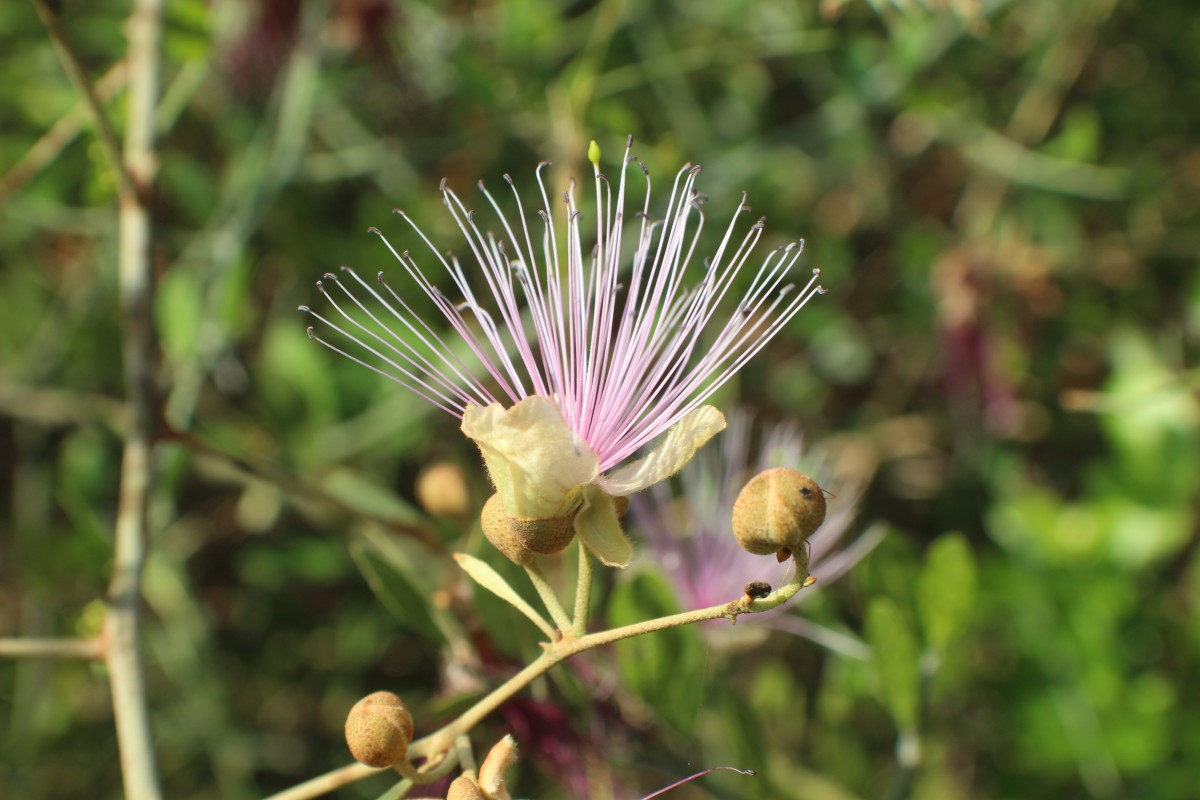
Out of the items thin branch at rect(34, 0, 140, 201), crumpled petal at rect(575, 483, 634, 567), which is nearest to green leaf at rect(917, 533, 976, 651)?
crumpled petal at rect(575, 483, 634, 567)

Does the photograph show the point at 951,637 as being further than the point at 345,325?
No

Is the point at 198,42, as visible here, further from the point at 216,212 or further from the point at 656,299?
the point at 656,299

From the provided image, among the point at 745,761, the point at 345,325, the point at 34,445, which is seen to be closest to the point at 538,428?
the point at 745,761

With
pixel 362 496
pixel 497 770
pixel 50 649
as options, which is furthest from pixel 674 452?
pixel 362 496

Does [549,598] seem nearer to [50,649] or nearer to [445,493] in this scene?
[445,493]

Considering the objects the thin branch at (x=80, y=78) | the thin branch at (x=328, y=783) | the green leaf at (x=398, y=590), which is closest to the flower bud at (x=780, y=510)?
the thin branch at (x=328, y=783)

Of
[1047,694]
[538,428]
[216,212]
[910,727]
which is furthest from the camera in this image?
[216,212]
